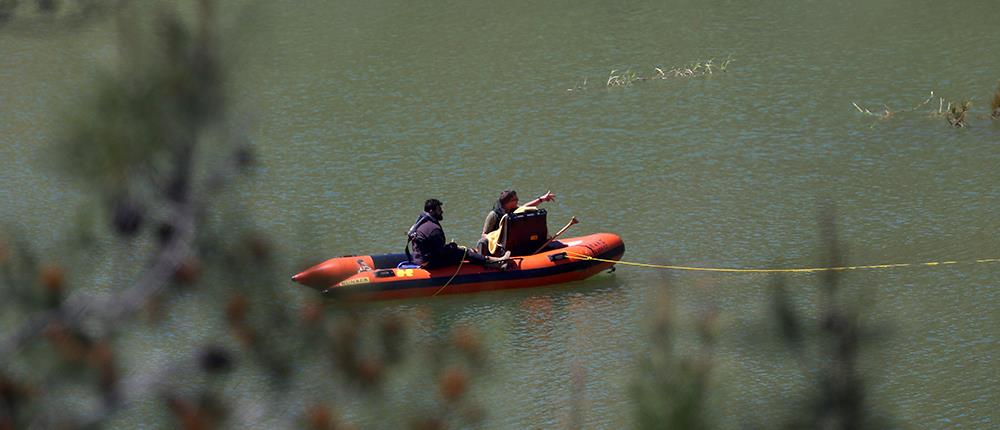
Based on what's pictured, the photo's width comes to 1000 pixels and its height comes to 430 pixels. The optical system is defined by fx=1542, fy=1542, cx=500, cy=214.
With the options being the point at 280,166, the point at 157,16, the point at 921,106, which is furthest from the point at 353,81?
the point at 157,16

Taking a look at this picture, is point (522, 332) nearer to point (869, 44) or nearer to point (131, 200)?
point (131, 200)

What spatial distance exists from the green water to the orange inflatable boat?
0.55ft

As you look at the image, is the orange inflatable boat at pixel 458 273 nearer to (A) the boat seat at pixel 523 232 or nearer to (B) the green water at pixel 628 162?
(A) the boat seat at pixel 523 232

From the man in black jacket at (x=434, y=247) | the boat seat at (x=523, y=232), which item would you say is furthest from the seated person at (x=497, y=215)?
the man in black jacket at (x=434, y=247)

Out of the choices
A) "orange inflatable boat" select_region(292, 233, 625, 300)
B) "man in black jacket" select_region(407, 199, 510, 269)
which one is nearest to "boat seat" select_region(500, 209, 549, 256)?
"orange inflatable boat" select_region(292, 233, 625, 300)

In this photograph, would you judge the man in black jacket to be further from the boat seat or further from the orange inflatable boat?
the boat seat

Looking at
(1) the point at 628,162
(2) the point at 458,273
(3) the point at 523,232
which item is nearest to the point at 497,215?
(3) the point at 523,232

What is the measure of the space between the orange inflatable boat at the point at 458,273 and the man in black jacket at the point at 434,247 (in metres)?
0.07

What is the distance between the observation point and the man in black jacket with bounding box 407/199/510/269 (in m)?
13.9

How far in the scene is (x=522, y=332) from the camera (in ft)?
44.0

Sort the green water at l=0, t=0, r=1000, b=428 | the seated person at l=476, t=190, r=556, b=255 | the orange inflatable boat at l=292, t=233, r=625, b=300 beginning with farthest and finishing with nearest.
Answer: the seated person at l=476, t=190, r=556, b=255 < the orange inflatable boat at l=292, t=233, r=625, b=300 < the green water at l=0, t=0, r=1000, b=428

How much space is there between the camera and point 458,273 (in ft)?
46.4

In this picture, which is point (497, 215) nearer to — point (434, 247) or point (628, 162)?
point (434, 247)

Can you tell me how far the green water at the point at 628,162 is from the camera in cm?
1230
